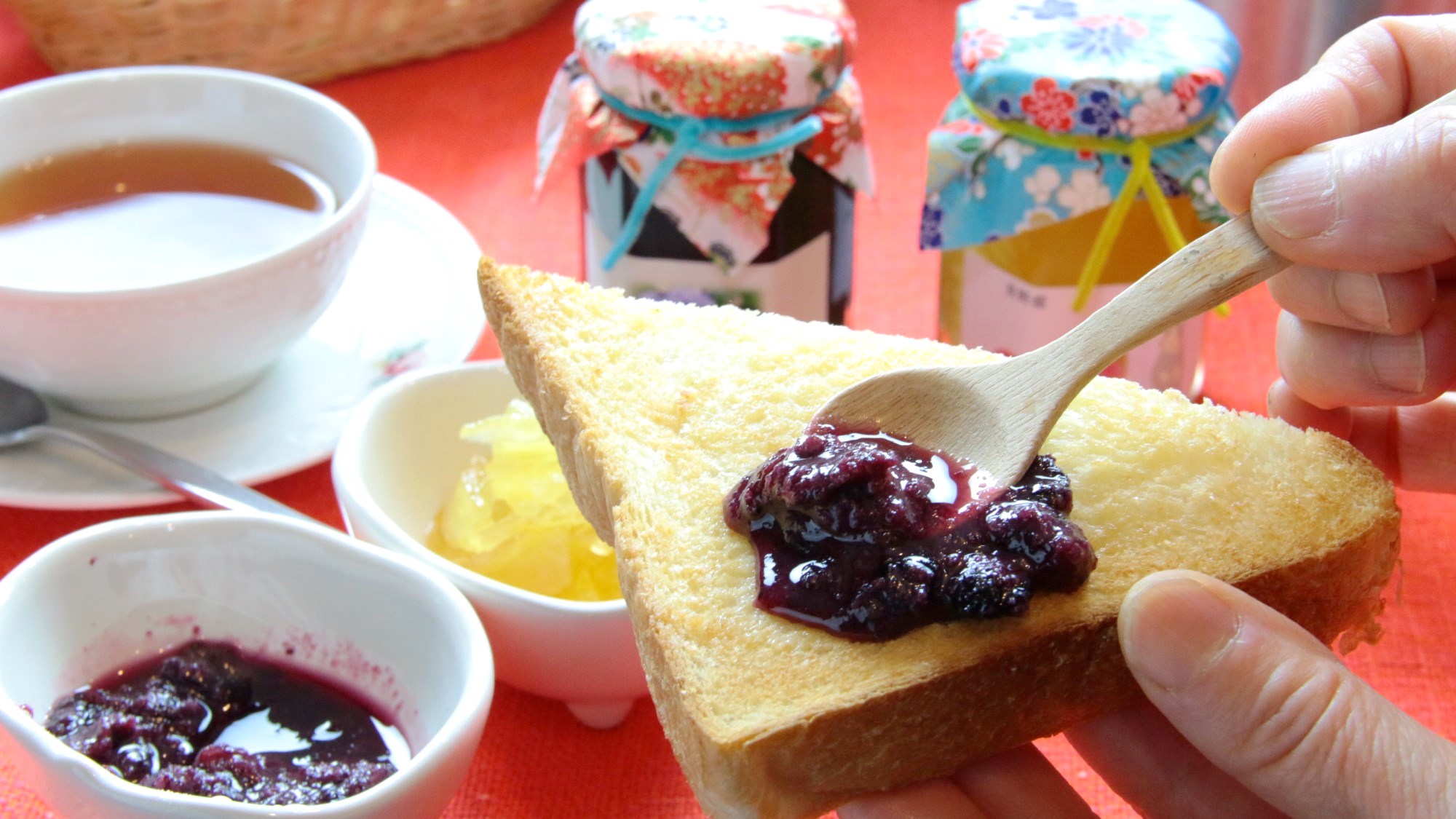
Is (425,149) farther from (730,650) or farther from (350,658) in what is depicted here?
(730,650)

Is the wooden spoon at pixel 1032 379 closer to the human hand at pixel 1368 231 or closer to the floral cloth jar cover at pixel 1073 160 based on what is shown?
the human hand at pixel 1368 231

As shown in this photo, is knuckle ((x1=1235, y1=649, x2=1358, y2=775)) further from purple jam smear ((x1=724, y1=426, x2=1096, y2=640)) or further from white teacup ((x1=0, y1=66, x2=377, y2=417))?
white teacup ((x1=0, y1=66, x2=377, y2=417))

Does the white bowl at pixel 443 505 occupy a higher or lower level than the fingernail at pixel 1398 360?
lower

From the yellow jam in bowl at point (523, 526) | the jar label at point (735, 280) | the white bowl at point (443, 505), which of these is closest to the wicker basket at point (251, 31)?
the jar label at point (735, 280)

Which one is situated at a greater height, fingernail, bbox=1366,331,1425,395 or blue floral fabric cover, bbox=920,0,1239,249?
blue floral fabric cover, bbox=920,0,1239,249

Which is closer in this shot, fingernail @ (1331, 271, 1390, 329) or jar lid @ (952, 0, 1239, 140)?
fingernail @ (1331, 271, 1390, 329)

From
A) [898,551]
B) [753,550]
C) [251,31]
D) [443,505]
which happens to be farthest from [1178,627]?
[251,31]

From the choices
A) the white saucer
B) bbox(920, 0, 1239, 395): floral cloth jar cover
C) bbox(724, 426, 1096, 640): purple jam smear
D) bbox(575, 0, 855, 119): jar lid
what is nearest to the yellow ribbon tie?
bbox(920, 0, 1239, 395): floral cloth jar cover

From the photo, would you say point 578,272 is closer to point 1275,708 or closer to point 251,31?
point 251,31
